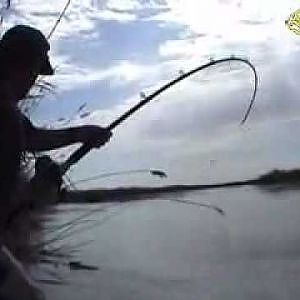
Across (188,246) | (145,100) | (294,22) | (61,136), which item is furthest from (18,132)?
(294,22)

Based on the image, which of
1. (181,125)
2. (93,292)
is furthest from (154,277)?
(181,125)

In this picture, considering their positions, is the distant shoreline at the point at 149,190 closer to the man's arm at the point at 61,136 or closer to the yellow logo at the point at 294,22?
the man's arm at the point at 61,136

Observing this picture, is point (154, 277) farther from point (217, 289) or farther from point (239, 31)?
point (239, 31)

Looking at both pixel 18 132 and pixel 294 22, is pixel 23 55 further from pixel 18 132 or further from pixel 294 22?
pixel 294 22

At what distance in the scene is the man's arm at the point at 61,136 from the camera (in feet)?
8.11

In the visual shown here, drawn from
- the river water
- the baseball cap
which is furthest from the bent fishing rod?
the baseball cap

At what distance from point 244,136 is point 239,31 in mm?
229

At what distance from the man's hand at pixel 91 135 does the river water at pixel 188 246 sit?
17 cm

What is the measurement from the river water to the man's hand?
0.17 metres

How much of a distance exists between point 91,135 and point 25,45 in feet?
0.76

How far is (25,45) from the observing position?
2422 mm

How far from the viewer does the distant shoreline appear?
2.55 meters

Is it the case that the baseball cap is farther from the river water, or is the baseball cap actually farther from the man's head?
the river water

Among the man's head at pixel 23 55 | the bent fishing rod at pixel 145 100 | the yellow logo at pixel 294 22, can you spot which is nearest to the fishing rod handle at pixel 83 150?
the bent fishing rod at pixel 145 100
